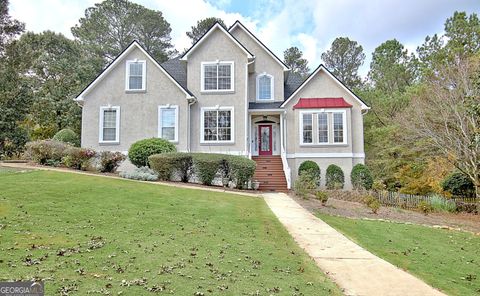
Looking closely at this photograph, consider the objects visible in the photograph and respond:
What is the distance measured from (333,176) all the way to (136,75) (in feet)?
44.3

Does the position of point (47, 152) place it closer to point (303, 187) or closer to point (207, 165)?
point (207, 165)

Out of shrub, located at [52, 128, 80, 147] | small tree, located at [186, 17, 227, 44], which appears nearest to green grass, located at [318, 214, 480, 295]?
shrub, located at [52, 128, 80, 147]

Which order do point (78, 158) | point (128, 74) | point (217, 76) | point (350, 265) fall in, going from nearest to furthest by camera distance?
point (350, 265), point (78, 158), point (128, 74), point (217, 76)

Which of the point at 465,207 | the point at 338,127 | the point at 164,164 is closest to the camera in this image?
the point at 164,164

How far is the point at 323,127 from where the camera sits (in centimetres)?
2248

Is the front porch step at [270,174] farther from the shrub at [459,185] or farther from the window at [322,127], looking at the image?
the shrub at [459,185]

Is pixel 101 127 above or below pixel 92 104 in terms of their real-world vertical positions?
below

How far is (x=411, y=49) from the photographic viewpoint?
125 feet

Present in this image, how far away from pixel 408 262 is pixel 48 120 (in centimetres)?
3107

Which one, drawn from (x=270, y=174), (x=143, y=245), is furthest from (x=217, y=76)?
(x=143, y=245)

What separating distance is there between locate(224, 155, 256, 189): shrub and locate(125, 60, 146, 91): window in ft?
26.6

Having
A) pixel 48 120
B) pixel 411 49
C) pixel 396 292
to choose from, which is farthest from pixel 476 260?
pixel 411 49

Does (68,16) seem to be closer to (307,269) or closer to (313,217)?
(313,217)

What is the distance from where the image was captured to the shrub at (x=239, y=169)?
56.5 ft
